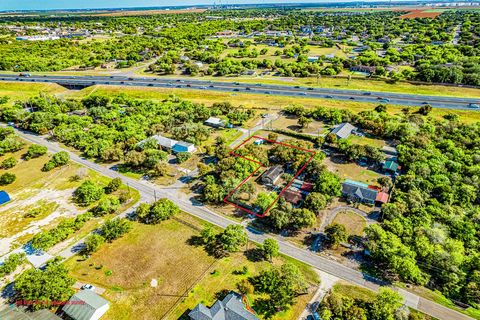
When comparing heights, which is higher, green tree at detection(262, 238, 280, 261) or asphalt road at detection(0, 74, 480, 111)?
asphalt road at detection(0, 74, 480, 111)

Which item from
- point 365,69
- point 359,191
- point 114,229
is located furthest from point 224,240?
point 365,69

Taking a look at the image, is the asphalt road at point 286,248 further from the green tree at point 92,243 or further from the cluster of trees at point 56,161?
the cluster of trees at point 56,161

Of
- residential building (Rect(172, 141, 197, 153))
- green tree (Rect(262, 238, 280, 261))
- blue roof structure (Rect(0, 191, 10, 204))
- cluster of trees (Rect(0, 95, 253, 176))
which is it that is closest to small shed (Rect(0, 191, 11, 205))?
blue roof structure (Rect(0, 191, 10, 204))

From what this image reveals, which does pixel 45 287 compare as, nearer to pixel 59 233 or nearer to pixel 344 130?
pixel 59 233

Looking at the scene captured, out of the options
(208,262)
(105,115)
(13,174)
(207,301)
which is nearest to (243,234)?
(208,262)

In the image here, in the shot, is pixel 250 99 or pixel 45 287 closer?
pixel 45 287

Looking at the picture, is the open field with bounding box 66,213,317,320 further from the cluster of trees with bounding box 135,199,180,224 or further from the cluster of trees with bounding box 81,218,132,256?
the cluster of trees with bounding box 135,199,180,224
